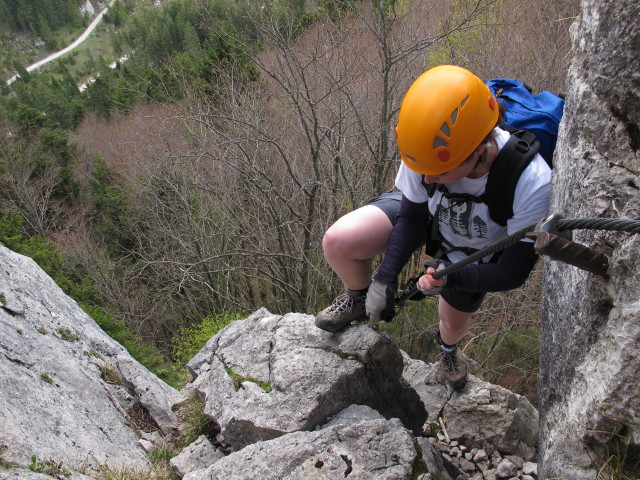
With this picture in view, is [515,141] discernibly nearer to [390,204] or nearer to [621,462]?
[390,204]

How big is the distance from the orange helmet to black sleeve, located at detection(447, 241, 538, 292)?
0.54m

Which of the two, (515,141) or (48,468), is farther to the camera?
(48,468)

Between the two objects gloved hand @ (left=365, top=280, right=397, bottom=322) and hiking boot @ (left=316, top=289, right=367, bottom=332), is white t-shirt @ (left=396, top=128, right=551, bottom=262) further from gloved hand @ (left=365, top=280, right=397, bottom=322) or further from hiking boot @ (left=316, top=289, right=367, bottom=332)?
hiking boot @ (left=316, top=289, right=367, bottom=332)

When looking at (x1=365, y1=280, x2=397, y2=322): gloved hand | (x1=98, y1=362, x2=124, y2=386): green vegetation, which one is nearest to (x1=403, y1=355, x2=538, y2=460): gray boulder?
(x1=365, y1=280, x2=397, y2=322): gloved hand

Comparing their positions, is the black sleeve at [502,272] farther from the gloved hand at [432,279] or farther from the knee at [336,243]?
the knee at [336,243]

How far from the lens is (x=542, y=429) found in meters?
2.50

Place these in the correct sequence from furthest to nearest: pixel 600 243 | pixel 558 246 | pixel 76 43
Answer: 1. pixel 76 43
2. pixel 600 243
3. pixel 558 246

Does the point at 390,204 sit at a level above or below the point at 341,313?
above

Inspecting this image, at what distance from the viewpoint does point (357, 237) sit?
9.51 feet

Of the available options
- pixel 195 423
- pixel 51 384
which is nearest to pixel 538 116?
pixel 195 423

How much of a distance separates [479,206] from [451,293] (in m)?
0.84

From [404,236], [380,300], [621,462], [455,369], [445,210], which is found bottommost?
[455,369]

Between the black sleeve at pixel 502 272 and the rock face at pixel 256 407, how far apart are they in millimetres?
900

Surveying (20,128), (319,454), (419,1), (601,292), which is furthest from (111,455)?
(20,128)
